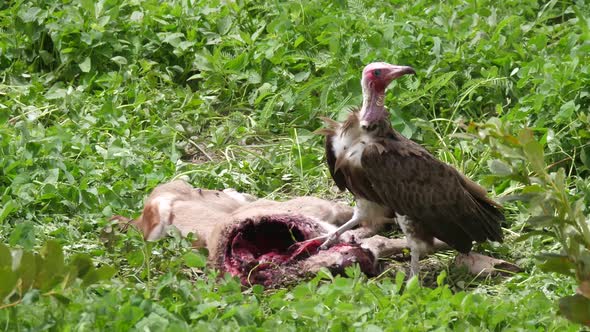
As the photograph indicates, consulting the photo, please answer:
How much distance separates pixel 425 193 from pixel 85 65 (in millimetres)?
3117

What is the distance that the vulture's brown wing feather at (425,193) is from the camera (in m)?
6.28

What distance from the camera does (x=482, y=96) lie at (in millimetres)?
7973

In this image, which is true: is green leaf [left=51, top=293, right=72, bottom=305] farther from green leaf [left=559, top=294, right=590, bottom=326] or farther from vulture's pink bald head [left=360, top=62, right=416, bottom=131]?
vulture's pink bald head [left=360, top=62, right=416, bottom=131]

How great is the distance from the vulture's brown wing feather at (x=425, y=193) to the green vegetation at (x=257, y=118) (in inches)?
8.6

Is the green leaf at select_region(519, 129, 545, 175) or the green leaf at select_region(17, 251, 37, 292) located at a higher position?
the green leaf at select_region(519, 129, 545, 175)

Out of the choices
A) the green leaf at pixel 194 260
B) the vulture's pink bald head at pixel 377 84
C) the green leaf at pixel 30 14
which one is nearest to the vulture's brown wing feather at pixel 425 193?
the vulture's pink bald head at pixel 377 84

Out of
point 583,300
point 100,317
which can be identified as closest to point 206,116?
point 100,317

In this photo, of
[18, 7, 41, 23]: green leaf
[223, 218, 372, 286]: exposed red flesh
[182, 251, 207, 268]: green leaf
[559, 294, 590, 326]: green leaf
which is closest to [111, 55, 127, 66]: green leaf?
[18, 7, 41, 23]: green leaf

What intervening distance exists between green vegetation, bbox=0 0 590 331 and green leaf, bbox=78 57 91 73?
0.02 m

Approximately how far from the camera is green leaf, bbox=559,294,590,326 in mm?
3857

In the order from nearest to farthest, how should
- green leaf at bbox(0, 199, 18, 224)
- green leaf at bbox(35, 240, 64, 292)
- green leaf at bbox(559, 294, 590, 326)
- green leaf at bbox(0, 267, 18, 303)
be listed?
green leaf at bbox(559, 294, 590, 326) < green leaf at bbox(0, 267, 18, 303) < green leaf at bbox(35, 240, 64, 292) < green leaf at bbox(0, 199, 18, 224)

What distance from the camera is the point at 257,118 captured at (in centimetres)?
829

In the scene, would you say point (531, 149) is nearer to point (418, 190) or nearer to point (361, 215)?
point (418, 190)

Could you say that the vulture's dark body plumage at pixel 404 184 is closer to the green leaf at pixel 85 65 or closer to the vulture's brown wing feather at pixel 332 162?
the vulture's brown wing feather at pixel 332 162
